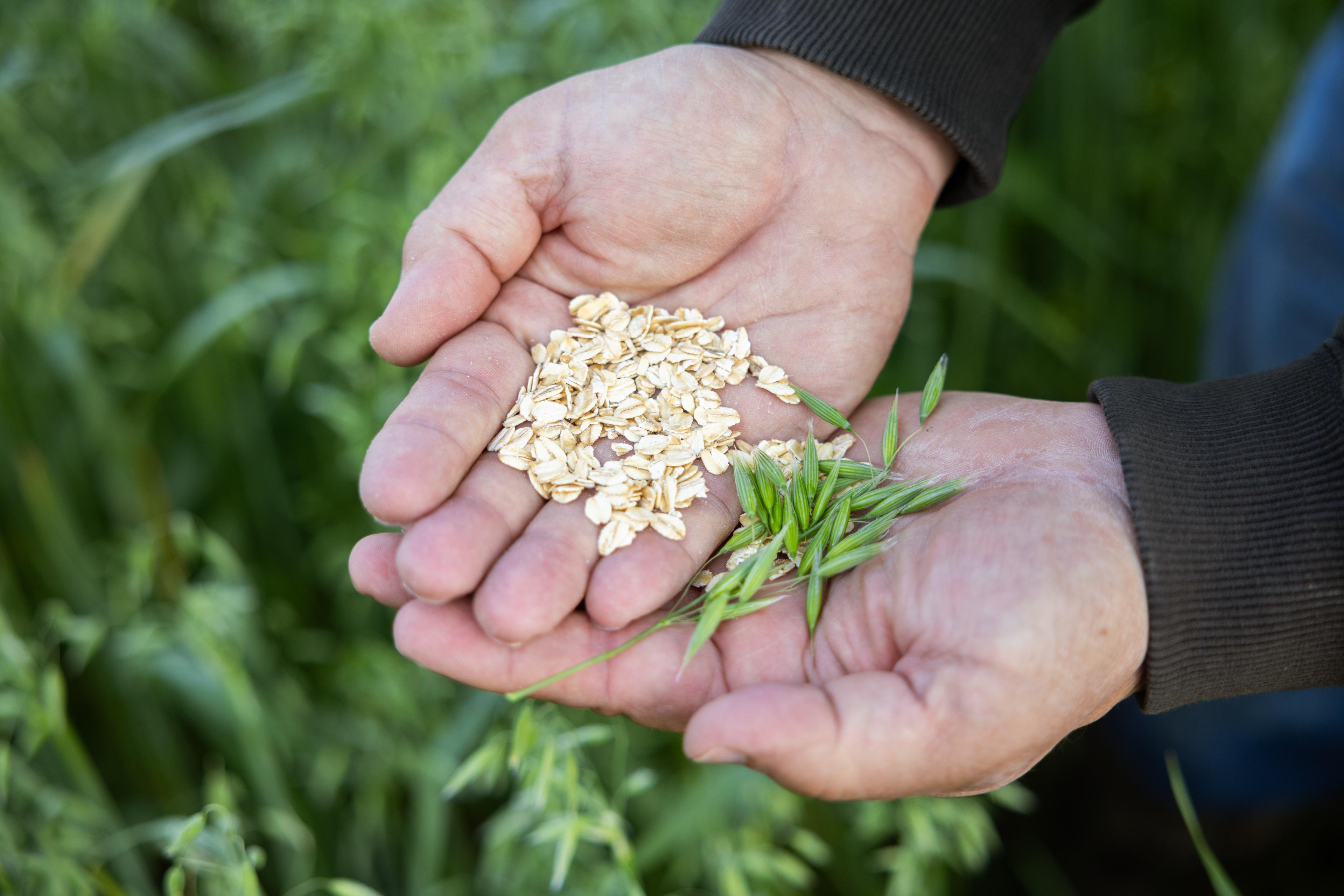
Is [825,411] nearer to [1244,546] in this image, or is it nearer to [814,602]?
[814,602]

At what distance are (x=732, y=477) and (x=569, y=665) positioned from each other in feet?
1.44

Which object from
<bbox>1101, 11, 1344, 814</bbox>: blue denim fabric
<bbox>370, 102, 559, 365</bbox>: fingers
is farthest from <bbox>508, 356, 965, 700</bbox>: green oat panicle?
<bbox>1101, 11, 1344, 814</bbox>: blue denim fabric

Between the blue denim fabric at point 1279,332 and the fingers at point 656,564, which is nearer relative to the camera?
the fingers at point 656,564

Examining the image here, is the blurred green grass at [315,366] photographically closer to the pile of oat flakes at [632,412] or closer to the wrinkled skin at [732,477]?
the wrinkled skin at [732,477]

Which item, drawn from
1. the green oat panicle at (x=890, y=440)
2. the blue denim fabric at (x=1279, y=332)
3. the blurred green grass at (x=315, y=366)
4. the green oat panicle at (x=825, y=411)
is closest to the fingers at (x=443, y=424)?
the blurred green grass at (x=315, y=366)

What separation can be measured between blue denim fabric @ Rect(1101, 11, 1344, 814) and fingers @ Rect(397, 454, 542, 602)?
5.26ft

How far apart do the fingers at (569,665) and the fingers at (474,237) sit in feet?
1.47

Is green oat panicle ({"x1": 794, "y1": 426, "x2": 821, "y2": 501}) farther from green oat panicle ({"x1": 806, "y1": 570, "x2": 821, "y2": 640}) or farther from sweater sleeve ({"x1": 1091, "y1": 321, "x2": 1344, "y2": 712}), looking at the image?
sweater sleeve ({"x1": 1091, "y1": 321, "x2": 1344, "y2": 712})

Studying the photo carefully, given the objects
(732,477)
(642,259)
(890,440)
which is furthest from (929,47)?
(732,477)

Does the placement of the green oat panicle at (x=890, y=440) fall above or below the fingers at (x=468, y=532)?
below

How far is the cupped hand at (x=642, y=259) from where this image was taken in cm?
133

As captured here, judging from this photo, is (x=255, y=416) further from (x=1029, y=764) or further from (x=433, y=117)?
(x=1029, y=764)

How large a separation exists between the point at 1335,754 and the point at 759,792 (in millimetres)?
1620

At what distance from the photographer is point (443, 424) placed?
1.38m
